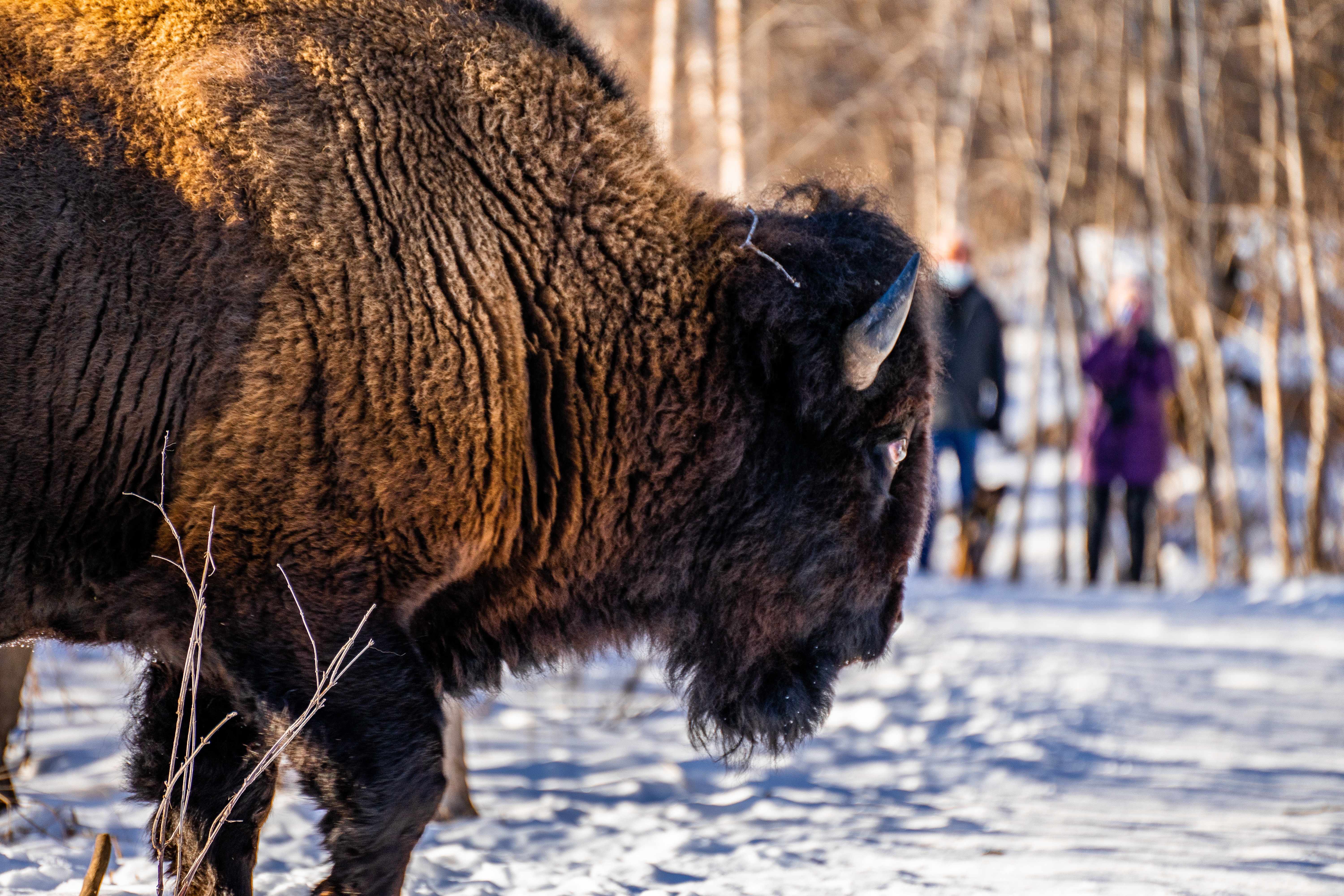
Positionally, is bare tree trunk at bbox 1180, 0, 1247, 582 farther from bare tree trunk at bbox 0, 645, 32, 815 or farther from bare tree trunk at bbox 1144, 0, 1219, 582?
bare tree trunk at bbox 0, 645, 32, 815

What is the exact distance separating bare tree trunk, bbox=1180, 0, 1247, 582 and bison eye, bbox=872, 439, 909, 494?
922 cm

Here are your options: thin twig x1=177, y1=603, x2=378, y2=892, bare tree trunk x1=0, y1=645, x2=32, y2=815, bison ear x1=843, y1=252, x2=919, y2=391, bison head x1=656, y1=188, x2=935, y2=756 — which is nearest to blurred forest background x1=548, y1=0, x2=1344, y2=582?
bison head x1=656, y1=188, x2=935, y2=756

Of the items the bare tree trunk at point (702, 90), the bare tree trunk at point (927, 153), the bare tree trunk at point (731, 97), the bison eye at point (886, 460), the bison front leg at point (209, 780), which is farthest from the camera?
the bare tree trunk at point (927, 153)

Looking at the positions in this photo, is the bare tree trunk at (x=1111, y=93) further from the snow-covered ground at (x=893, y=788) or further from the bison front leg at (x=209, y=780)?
the bison front leg at (x=209, y=780)

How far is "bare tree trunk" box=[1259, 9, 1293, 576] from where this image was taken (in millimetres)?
11133

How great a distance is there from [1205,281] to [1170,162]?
15.8 ft

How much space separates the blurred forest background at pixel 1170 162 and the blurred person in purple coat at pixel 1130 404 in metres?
1.22

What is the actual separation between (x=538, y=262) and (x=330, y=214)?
51cm

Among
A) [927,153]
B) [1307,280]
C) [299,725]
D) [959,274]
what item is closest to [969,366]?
[959,274]

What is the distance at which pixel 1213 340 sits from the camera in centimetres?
1139

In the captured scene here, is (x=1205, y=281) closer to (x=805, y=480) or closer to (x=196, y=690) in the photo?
(x=805, y=480)

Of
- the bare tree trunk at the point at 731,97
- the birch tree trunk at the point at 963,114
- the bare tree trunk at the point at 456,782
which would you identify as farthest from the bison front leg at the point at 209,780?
the birch tree trunk at the point at 963,114

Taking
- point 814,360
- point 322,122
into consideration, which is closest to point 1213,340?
point 814,360

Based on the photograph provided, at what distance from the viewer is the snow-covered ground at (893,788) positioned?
344 centimetres
